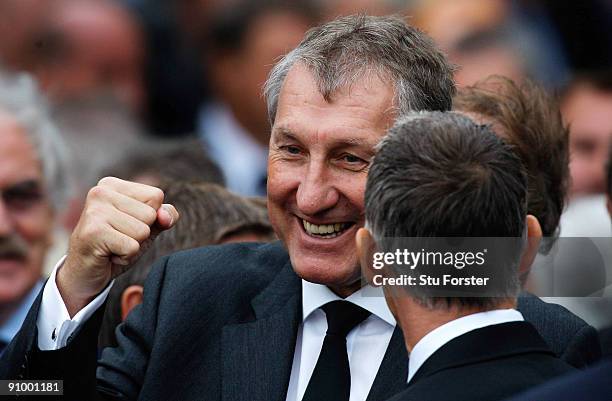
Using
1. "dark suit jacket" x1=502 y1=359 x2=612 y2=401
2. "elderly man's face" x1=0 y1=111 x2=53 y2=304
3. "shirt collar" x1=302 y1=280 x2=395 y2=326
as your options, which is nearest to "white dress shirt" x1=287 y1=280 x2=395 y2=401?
"shirt collar" x1=302 y1=280 x2=395 y2=326

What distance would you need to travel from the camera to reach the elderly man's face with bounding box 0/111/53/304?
4.04 metres

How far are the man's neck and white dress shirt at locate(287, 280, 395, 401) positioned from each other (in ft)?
1.53

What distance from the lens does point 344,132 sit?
9.30 feet

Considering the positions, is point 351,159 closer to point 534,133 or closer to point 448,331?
point 448,331

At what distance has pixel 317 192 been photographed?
2832mm

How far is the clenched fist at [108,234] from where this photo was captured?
8.73ft

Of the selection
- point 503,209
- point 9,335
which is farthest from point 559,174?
point 9,335

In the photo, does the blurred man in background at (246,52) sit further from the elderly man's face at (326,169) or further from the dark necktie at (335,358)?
the dark necktie at (335,358)

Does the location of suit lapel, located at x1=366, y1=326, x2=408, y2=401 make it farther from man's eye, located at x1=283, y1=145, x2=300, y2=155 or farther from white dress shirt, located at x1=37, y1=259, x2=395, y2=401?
man's eye, located at x1=283, y1=145, x2=300, y2=155

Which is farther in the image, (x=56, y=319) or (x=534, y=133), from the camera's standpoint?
(x=534, y=133)

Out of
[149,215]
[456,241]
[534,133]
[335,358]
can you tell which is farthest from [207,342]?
[534,133]

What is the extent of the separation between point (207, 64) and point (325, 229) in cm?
187

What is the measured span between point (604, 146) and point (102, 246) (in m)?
2.87

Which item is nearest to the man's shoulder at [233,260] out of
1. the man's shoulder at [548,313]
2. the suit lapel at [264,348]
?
the suit lapel at [264,348]
